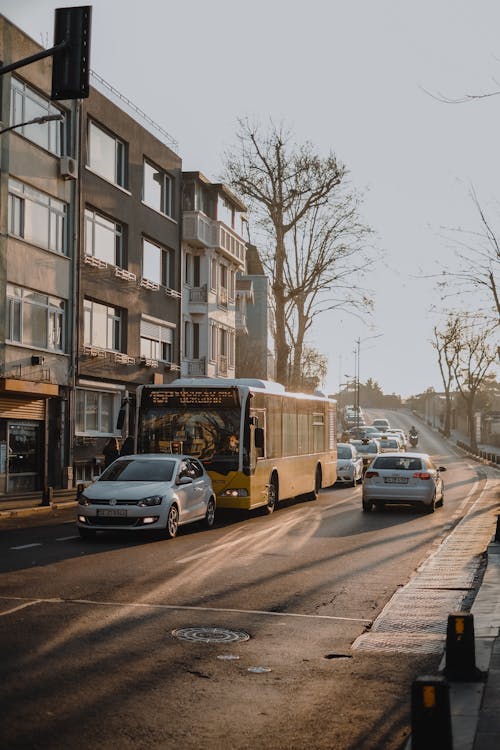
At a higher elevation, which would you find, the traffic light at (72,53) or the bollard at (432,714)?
the traffic light at (72,53)

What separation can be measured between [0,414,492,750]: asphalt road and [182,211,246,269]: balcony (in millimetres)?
30763

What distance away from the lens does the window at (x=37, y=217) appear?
30.7 metres

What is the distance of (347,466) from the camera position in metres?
38.0

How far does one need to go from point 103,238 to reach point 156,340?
268 inches

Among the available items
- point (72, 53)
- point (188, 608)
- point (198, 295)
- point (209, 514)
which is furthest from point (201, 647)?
point (198, 295)

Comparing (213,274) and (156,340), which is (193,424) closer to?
(156,340)

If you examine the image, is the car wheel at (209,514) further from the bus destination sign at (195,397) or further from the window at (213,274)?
the window at (213,274)

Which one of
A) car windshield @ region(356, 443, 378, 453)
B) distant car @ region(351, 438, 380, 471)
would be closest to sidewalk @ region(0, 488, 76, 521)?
distant car @ region(351, 438, 380, 471)

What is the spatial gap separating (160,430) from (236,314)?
37.0 meters

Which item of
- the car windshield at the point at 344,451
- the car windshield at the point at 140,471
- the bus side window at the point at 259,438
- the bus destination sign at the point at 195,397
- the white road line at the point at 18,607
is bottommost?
the white road line at the point at 18,607

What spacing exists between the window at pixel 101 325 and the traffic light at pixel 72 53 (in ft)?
78.5

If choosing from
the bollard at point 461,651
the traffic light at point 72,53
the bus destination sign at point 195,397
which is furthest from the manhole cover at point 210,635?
the bus destination sign at point 195,397

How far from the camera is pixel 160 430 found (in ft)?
75.1

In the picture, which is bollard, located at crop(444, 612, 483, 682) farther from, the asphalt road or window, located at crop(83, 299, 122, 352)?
window, located at crop(83, 299, 122, 352)
